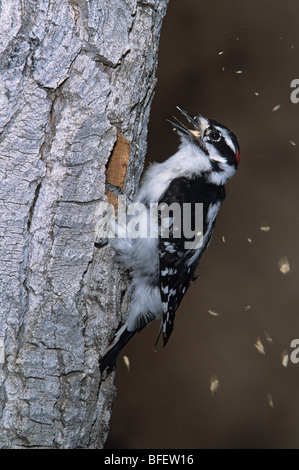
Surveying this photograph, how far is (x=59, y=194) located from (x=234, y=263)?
1640 millimetres

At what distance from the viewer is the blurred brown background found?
2867mm

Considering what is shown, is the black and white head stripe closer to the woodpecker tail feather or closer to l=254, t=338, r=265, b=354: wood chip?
the woodpecker tail feather

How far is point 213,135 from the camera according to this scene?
2.08m

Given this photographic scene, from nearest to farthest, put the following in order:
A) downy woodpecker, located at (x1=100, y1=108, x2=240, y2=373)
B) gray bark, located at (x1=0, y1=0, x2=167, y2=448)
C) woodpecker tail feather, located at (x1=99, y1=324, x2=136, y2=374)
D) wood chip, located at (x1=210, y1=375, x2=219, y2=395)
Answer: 1. gray bark, located at (x1=0, y1=0, x2=167, y2=448)
2. woodpecker tail feather, located at (x1=99, y1=324, x2=136, y2=374)
3. downy woodpecker, located at (x1=100, y1=108, x2=240, y2=373)
4. wood chip, located at (x1=210, y1=375, x2=219, y2=395)

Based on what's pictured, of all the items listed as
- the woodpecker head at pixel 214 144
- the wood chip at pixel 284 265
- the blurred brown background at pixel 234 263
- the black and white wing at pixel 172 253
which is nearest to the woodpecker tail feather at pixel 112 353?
the black and white wing at pixel 172 253

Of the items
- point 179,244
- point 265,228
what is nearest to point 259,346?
point 265,228

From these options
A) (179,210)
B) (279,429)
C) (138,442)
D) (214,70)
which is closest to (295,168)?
(214,70)

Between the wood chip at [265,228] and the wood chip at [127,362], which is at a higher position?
the wood chip at [265,228]

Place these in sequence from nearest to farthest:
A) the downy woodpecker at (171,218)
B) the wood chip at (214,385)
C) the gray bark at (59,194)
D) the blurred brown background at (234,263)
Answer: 1. the gray bark at (59,194)
2. the downy woodpecker at (171,218)
3. the blurred brown background at (234,263)
4. the wood chip at (214,385)

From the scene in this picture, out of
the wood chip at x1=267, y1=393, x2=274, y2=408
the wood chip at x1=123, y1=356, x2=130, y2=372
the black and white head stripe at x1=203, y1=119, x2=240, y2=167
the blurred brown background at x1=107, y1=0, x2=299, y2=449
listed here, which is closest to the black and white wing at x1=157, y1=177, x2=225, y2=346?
the black and white head stripe at x1=203, y1=119, x2=240, y2=167

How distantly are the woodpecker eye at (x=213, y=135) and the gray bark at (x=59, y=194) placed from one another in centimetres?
44

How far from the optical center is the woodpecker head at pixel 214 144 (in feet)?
6.81

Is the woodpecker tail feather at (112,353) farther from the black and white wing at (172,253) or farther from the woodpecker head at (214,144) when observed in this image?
the woodpecker head at (214,144)

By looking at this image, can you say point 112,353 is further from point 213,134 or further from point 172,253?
point 213,134
